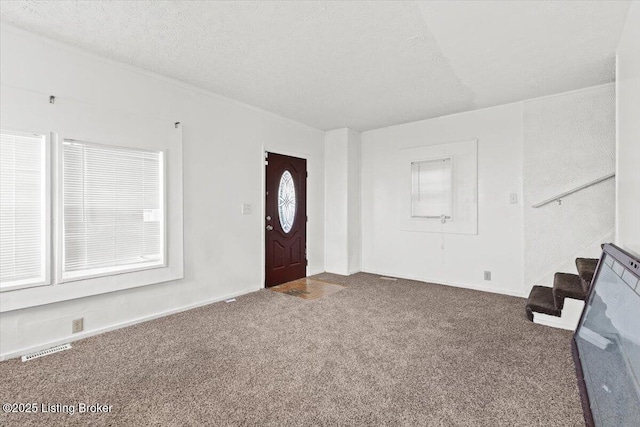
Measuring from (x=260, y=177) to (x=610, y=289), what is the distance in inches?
146

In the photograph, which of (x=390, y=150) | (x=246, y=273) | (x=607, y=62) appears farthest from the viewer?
(x=390, y=150)

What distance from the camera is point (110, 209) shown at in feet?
9.50

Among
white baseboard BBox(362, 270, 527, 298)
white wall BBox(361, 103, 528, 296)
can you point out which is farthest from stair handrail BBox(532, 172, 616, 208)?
white baseboard BBox(362, 270, 527, 298)

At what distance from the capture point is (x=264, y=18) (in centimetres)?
223

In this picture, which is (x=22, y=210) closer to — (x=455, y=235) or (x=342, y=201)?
(x=342, y=201)

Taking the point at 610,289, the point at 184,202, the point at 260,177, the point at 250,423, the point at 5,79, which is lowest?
the point at 250,423

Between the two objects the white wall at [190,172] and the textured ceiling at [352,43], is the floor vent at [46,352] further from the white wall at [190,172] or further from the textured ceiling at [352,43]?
the textured ceiling at [352,43]

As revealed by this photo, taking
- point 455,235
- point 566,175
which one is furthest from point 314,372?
point 566,175

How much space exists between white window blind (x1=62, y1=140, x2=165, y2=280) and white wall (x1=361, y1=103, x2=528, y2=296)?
3.43 m

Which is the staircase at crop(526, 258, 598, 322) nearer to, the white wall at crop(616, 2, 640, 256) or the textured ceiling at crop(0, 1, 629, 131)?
the white wall at crop(616, 2, 640, 256)

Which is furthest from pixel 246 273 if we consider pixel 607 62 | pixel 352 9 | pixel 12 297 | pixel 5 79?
pixel 607 62

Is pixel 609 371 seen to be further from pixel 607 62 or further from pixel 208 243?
pixel 208 243

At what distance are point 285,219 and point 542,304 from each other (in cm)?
335

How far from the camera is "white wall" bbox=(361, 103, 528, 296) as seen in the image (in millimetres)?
4035
